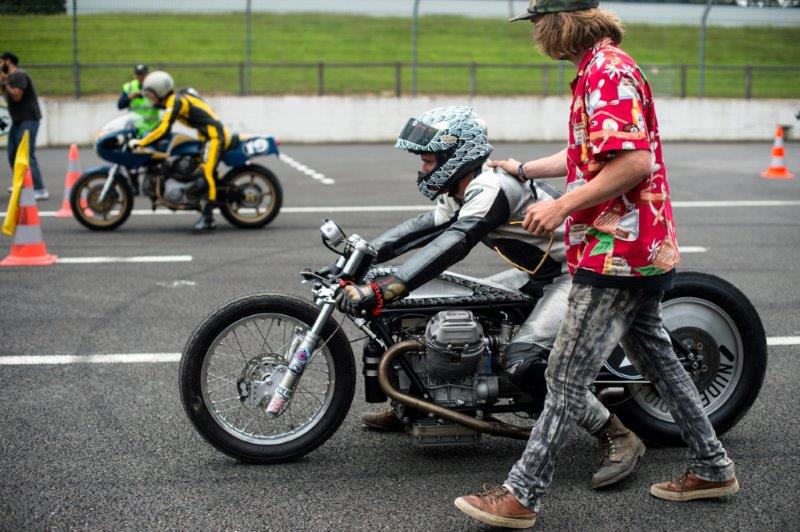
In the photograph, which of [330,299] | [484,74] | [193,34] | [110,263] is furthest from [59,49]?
[330,299]

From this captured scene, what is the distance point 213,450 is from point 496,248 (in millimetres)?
1588

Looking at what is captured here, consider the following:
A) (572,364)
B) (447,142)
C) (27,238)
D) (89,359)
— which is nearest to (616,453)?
(572,364)

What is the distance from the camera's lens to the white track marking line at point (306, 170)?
1543cm

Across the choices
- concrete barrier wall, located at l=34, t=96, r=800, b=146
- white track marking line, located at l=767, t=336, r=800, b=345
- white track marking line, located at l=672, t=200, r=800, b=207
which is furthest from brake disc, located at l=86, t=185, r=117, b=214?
concrete barrier wall, located at l=34, t=96, r=800, b=146

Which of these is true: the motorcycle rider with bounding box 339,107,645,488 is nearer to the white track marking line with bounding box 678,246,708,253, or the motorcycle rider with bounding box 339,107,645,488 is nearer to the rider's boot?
the white track marking line with bounding box 678,246,708,253

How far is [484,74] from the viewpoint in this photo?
27.6 meters

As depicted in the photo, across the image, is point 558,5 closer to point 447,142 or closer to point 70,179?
point 447,142

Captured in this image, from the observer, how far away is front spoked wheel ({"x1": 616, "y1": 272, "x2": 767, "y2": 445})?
4.72 metres

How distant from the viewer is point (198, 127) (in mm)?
11188

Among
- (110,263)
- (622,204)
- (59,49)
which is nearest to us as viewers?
(622,204)

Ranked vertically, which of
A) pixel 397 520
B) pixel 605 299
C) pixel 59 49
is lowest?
pixel 397 520

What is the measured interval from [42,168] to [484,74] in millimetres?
13792

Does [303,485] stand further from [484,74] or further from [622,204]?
[484,74]

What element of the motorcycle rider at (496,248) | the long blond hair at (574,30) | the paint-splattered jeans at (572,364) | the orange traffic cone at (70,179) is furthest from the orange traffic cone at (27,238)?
the long blond hair at (574,30)
